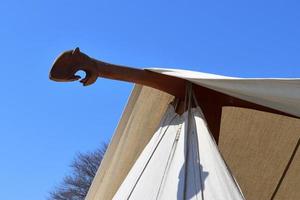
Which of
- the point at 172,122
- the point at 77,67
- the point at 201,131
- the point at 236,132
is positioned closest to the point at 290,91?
the point at 201,131

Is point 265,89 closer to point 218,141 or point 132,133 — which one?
point 218,141

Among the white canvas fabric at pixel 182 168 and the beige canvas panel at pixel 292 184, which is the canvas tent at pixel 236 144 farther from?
the white canvas fabric at pixel 182 168

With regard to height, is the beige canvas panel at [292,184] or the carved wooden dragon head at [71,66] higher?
the carved wooden dragon head at [71,66]

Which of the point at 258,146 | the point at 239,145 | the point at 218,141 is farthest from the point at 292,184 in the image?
the point at 218,141

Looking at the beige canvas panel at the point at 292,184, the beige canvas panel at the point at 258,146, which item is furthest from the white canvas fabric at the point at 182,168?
the beige canvas panel at the point at 292,184

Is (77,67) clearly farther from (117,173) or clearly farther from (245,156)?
(245,156)

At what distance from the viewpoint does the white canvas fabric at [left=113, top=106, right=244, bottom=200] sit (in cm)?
258

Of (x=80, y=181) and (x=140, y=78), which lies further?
(x=80, y=181)

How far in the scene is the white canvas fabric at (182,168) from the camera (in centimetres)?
258

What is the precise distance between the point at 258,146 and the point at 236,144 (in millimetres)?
159

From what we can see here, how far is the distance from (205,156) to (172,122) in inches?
14.6

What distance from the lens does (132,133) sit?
12.0 feet

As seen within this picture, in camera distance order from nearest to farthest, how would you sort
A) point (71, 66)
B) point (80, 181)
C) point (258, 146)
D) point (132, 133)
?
1. point (71, 66)
2. point (132, 133)
3. point (258, 146)
4. point (80, 181)

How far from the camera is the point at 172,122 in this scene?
3018 mm
